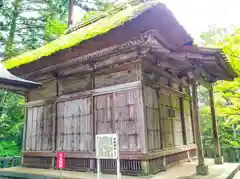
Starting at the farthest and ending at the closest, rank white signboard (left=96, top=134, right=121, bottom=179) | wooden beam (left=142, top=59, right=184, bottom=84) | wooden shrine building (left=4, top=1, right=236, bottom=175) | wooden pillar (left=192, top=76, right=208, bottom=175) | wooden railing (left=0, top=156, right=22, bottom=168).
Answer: wooden railing (left=0, top=156, right=22, bottom=168)
wooden beam (left=142, top=59, right=184, bottom=84)
wooden pillar (left=192, top=76, right=208, bottom=175)
wooden shrine building (left=4, top=1, right=236, bottom=175)
white signboard (left=96, top=134, right=121, bottom=179)

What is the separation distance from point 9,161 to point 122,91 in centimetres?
570

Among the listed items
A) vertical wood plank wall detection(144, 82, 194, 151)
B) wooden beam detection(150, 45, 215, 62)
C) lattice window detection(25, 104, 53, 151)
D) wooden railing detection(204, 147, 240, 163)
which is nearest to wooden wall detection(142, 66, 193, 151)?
vertical wood plank wall detection(144, 82, 194, 151)

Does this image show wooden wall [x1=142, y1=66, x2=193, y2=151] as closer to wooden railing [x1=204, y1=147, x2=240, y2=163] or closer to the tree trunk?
wooden railing [x1=204, y1=147, x2=240, y2=163]

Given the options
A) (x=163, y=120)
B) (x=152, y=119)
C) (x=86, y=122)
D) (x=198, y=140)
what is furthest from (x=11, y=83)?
(x=198, y=140)

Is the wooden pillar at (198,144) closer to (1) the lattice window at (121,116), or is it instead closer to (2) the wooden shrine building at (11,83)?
(1) the lattice window at (121,116)

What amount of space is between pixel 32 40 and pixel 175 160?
11.9 m

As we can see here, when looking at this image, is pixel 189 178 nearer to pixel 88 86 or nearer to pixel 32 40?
pixel 88 86

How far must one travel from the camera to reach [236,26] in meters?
7.14

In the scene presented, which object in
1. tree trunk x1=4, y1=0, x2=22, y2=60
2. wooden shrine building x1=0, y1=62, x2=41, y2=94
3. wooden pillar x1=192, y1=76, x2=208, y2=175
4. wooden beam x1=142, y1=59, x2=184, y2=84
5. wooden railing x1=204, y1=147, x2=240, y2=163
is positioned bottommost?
wooden railing x1=204, y1=147, x2=240, y2=163

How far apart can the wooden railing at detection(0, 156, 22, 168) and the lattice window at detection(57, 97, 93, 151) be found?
276 cm

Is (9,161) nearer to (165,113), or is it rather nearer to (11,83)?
(11,83)

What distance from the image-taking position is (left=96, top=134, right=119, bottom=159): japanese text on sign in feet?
12.2

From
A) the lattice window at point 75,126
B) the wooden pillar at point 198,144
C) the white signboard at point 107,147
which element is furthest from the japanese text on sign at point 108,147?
the wooden pillar at point 198,144

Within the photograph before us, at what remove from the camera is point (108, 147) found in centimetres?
377
